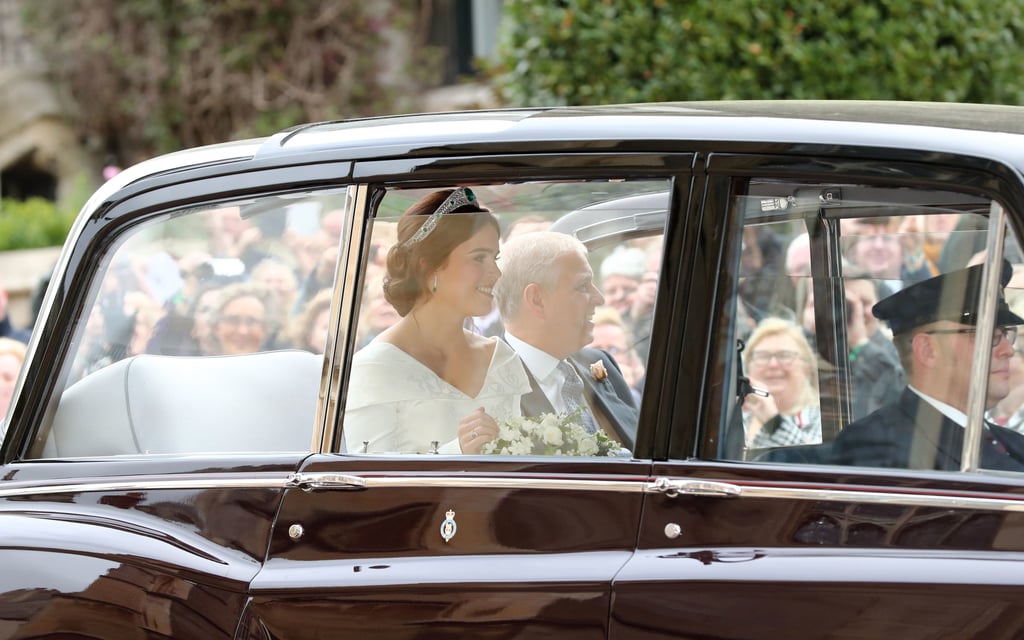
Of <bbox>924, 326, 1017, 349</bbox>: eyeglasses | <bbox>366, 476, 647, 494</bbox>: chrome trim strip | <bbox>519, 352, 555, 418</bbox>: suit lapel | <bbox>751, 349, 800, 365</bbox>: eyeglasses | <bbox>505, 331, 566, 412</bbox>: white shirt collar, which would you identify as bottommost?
<bbox>366, 476, 647, 494</bbox>: chrome trim strip

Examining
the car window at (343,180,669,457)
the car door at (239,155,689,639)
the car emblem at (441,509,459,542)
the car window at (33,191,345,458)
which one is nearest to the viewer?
the car door at (239,155,689,639)

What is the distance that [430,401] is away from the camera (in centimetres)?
264

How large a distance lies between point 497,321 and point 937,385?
0.87 metres

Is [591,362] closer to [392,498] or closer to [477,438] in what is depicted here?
[477,438]

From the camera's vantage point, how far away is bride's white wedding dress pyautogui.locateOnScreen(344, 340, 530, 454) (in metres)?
2.58

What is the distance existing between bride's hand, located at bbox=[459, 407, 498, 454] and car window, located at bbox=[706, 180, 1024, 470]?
0.47 m

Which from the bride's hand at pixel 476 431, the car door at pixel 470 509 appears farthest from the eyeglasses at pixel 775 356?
the bride's hand at pixel 476 431

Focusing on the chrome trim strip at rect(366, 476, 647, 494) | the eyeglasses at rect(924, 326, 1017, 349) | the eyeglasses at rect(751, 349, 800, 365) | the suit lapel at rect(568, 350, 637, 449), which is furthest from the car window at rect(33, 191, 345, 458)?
the eyeglasses at rect(924, 326, 1017, 349)

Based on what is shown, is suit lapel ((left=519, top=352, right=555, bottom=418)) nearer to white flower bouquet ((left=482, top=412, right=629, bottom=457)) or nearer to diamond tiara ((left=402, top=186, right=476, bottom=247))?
white flower bouquet ((left=482, top=412, right=629, bottom=457))

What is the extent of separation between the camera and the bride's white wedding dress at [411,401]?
2.58 m

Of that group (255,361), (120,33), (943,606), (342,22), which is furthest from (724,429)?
(120,33)

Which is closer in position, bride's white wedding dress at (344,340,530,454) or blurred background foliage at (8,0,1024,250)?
bride's white wedding dress at (344,340,530,454)

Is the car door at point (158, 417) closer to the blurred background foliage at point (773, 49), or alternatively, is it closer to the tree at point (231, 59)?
the blurred background foliage at point (773, 49)

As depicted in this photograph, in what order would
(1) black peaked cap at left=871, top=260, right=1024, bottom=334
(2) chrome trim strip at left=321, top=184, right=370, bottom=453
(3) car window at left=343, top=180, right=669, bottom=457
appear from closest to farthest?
1. (1) black peaked cap at left=871, top=260, right=1024, bottom=334
2. (3) car window at left=343, top=180, right=669, bottom=457
3. (2) chrome trim strip at left=321, top=184, right=370, bottom=453
